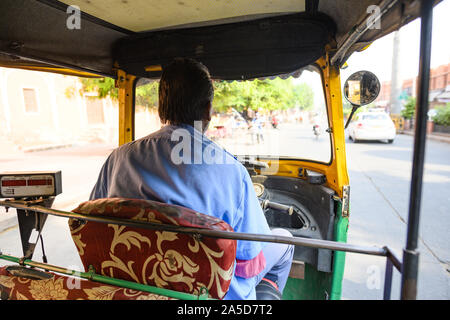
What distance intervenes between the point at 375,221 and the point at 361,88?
4.07 metres

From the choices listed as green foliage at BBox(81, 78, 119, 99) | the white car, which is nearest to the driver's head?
→ green foliage at BBox(81, 78, 119, 99)

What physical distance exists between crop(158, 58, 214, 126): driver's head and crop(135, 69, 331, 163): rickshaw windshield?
1.06 meters

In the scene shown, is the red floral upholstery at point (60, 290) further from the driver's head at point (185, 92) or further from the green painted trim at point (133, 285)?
the driver's head at point (185, 92)

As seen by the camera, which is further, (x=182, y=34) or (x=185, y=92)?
(x=182, y=34)

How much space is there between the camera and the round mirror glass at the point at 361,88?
188cm

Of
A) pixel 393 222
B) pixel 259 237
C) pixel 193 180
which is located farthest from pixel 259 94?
pixel 393 222

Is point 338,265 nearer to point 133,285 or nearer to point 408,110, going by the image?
point 133,285

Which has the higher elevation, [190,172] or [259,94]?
[259,94]

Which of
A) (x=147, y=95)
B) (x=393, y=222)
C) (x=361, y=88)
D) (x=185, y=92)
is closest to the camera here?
(x=185, y=92)

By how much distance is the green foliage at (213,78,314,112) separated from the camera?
102 inches

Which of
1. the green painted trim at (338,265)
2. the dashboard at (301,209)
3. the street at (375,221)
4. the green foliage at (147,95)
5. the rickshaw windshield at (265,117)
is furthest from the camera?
the street at (375,221)

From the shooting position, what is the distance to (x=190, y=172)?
1284mm

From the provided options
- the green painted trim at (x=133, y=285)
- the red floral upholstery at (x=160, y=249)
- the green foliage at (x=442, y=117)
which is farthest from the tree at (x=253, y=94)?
the green foliage at (x=442, y=117)
